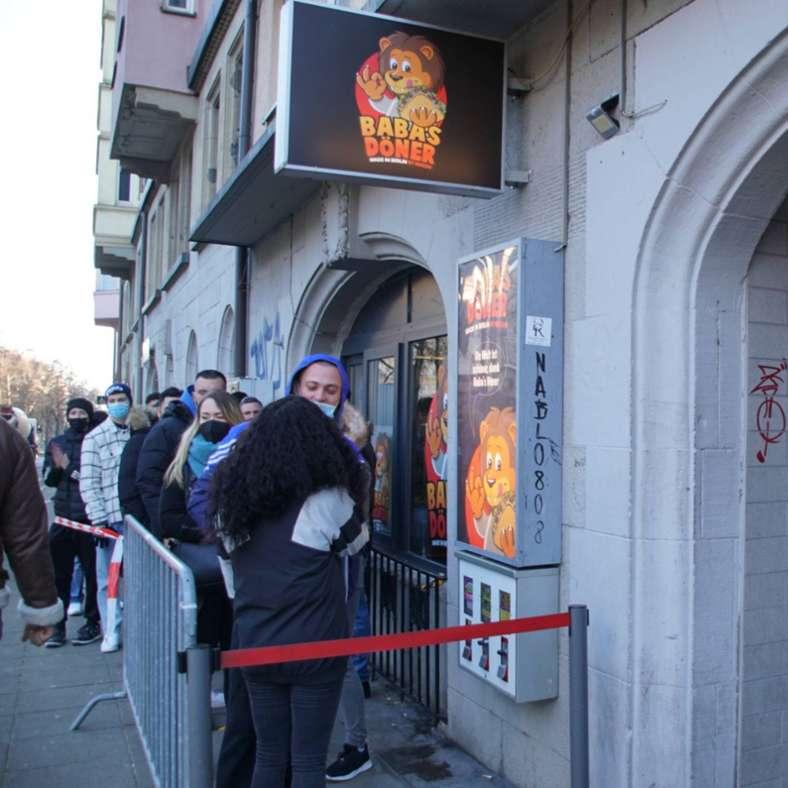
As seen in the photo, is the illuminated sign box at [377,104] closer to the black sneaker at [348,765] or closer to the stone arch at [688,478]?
the stone arch at [688,478]

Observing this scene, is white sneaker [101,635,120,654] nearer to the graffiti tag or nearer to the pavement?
the pavement

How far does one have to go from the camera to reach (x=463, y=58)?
13.5 ft

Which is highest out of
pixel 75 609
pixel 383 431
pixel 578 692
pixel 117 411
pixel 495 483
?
pixel 117 411

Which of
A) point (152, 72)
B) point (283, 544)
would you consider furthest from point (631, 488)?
point (152, 72)

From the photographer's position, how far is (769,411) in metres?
3.50

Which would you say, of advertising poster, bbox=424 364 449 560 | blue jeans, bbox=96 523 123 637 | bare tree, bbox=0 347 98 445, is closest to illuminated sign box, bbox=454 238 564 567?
advertising poster, bbox=424 364 449 560

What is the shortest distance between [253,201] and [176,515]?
4.48 metres

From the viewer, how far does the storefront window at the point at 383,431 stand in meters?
6.89

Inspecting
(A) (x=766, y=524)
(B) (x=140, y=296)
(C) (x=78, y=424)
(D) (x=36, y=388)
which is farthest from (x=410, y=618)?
(D) (x=36, y=388)

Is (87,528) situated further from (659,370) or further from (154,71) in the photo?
(154,71)

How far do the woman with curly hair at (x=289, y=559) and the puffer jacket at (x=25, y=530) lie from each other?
0.87 metres

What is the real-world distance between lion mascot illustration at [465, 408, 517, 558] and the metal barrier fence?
1.48m

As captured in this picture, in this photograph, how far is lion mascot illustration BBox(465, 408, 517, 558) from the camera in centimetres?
380

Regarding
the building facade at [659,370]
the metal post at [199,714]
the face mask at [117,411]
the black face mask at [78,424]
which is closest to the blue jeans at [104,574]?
the face mask at [117,411]
